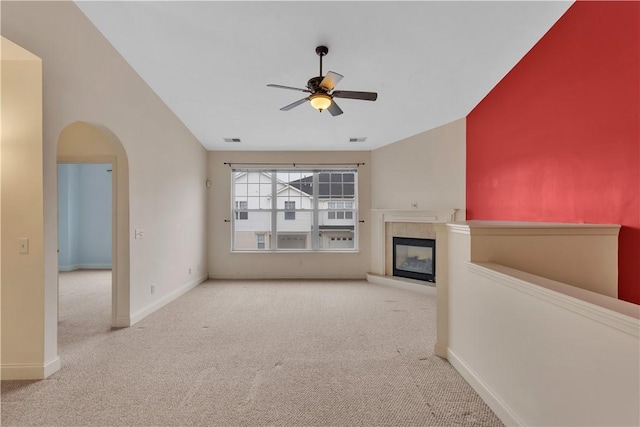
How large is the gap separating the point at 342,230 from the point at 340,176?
107 cm

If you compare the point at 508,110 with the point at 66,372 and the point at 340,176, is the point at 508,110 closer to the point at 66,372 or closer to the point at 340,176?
the point at 340,176

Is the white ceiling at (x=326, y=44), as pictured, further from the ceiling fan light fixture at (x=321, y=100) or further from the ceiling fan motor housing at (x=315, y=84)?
the ceiling fan light fixture at (x=321, y=100)

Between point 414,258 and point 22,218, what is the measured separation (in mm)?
4847

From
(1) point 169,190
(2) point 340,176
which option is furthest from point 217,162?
(2) point 340,176

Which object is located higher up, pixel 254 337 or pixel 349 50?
pixel 349 50

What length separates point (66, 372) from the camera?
2.21 metres

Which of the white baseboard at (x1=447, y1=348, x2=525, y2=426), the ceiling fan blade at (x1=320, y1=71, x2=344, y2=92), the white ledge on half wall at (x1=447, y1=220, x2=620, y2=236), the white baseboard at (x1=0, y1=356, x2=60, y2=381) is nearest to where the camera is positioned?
the white baseboard at (x1=447, y1=348, x2=525, y2=426)

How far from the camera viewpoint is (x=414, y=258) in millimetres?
4910

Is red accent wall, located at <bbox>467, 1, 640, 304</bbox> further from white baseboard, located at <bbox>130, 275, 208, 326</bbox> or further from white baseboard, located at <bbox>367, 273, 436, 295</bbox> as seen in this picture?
white baseboard, located at <bbox>130, 275, 208, 326</bbox>

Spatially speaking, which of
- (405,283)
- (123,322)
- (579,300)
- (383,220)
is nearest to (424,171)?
(383,220)

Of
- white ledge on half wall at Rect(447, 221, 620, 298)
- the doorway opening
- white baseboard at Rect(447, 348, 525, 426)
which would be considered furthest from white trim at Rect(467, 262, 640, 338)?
the doorway opening

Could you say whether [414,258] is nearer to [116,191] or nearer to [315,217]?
[315,217]

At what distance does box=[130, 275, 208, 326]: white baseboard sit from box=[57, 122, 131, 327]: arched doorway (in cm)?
11

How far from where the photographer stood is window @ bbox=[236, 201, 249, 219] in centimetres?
557
